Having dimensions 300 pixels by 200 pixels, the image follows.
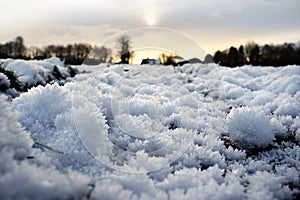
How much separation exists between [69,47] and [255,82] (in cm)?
6942

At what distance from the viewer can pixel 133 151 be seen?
2.60 meters

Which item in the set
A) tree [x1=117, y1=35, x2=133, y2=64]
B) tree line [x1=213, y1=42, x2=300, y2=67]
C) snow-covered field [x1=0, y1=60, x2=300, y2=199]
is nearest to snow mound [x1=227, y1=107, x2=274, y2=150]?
snow-covered field [x1=0, y1=60, x2=300, y2=199]

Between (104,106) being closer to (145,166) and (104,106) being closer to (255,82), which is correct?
(145,166)

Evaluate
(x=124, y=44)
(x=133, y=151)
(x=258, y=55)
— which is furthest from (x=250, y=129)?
(x=258, y=55)

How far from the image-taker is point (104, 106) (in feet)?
11.2

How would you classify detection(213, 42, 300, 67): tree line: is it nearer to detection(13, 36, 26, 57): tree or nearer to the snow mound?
the snow mound

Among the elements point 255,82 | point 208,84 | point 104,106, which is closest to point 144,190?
point 104,106

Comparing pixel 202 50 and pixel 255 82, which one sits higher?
pixel 202 50

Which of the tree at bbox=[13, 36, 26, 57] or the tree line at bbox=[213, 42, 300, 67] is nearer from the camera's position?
the tree line at bbox=[213, 42, 300, 67]

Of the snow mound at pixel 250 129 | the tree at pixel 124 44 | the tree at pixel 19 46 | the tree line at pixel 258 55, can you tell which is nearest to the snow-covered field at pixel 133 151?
the snow mound at pixel 250 129

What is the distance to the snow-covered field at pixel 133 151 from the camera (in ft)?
5.40

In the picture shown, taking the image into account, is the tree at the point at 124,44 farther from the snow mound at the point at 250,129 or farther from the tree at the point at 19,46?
the tree at the point at 19,46

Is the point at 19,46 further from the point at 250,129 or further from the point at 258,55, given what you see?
the point at 250,129

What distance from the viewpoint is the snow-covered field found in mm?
1646
